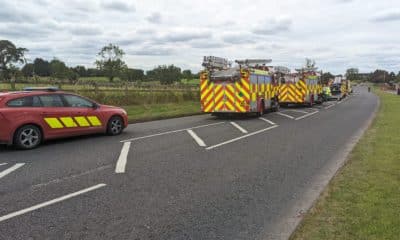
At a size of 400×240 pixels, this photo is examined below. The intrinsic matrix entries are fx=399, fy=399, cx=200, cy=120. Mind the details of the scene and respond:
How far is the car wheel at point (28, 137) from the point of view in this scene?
1005 cm

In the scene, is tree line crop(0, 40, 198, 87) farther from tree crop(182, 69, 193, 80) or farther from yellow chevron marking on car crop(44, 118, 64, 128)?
yellow chevron marking on car crop(44, 118, 64, 128)

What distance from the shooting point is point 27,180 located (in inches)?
270

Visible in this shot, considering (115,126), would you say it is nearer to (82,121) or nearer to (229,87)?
(82,121)

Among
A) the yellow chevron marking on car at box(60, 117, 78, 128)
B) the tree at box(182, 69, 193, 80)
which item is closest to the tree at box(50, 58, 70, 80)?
the tree at box(182, 69, 193, 80)

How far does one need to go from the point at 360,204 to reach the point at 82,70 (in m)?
116

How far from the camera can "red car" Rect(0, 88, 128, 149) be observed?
998cm

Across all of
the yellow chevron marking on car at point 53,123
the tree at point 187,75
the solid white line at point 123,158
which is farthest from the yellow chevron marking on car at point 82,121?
the tree at point 187,75

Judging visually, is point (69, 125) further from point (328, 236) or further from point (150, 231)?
point (328, 236)

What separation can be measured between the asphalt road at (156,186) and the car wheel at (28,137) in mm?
257

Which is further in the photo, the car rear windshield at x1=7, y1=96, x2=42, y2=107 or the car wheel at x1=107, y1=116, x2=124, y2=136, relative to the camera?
the car wheel at x1=107, y1=116, x2=124, y2=136

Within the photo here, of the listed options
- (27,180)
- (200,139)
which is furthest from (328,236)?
(200,139)

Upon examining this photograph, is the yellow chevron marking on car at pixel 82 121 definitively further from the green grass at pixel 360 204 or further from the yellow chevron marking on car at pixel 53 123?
the green grass at pixel 360 204

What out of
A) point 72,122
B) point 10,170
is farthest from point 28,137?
point 10,170

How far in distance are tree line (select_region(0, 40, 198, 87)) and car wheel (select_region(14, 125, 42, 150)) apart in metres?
35.7
